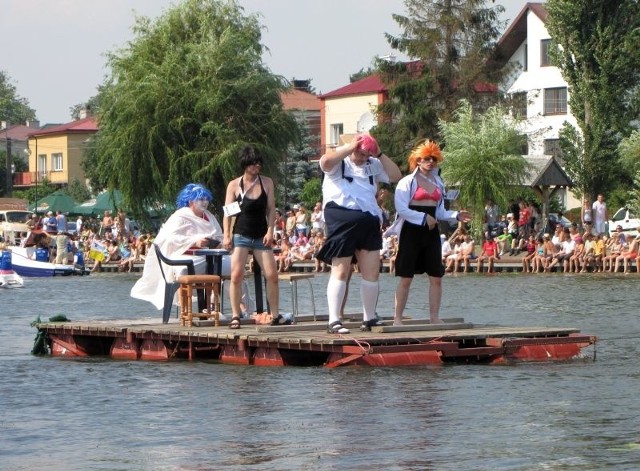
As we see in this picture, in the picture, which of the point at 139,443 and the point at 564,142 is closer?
the point at 139,443

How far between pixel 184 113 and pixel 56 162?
74376 mm

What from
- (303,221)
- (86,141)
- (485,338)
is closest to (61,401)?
(485,338)

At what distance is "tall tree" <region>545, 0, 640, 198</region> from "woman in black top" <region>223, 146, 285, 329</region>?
152 feet

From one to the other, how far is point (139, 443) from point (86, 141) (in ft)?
360

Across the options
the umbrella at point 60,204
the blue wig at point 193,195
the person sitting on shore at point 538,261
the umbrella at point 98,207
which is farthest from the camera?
the umbrella at point 60,204

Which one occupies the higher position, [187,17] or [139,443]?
[187,17]

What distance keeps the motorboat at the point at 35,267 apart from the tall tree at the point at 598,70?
2263cm

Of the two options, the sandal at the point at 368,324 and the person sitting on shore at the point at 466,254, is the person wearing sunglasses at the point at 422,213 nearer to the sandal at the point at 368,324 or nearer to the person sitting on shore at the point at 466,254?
the sandal at the point at 368,324

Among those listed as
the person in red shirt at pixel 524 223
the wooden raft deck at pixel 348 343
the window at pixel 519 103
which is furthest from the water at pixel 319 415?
the window at pixel 519 103

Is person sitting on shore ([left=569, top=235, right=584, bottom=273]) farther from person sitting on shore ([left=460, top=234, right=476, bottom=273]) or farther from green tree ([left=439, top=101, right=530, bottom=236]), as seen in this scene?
green tree ([left=439, top=101, right=530, bottom=236])

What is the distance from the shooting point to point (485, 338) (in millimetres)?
15570

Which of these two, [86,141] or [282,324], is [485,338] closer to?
[282,324]

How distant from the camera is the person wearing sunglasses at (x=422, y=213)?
1585 cm

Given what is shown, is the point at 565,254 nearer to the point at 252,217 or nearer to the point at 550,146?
the point at 252,217
